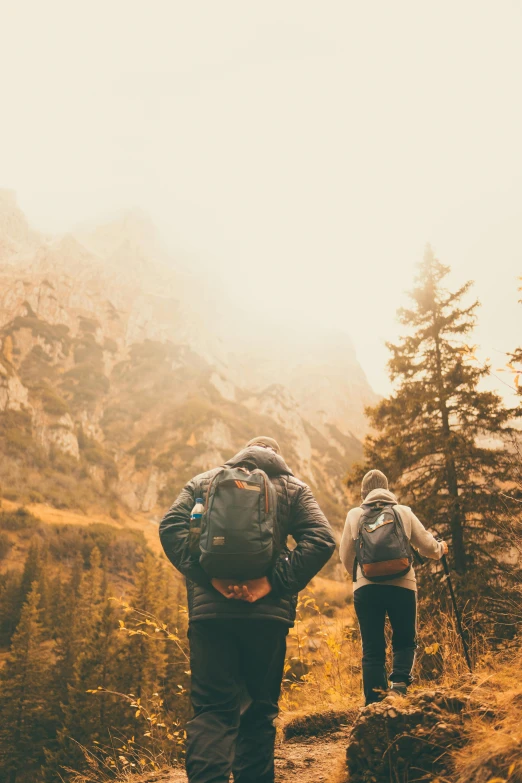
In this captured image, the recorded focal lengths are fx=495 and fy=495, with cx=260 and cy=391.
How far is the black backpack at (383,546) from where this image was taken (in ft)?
10.9

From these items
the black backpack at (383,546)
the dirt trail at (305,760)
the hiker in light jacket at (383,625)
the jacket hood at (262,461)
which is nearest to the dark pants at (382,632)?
the hiker in light jacket at (383,625)

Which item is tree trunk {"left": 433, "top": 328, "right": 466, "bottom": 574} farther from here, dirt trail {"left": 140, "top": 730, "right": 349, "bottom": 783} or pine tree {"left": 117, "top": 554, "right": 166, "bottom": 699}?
pine tree {"left": 117, "top": 554, "right": 166, "bottom": 699}

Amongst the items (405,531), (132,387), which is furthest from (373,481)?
(132,387)

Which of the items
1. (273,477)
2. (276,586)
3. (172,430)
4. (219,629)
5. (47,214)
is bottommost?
(219,629)

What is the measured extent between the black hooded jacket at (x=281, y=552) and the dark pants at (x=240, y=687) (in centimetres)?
6

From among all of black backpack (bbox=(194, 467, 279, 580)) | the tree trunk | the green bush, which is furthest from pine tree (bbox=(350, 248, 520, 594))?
the green bush

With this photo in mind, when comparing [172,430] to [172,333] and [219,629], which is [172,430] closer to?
[172,333]

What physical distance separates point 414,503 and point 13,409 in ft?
177

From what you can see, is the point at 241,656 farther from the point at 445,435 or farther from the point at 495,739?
the point at 445,435

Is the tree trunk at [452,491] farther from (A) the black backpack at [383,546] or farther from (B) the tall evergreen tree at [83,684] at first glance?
(B) the tall evergreen tree at [83,684]

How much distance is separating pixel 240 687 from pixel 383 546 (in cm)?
147

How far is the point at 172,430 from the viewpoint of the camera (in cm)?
6631

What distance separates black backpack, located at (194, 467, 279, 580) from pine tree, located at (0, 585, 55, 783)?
23.1 m

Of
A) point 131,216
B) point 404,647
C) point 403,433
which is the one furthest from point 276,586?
point 131,216
